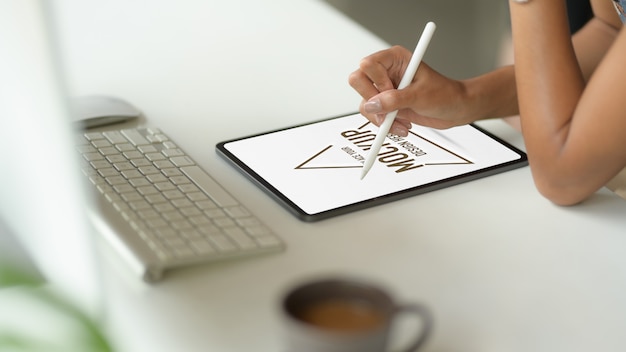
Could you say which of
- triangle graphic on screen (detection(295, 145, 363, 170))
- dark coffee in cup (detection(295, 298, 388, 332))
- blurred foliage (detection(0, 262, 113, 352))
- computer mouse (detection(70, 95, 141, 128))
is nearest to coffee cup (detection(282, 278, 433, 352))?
dark coffee in cup (detection(295, 298, 388, 332))

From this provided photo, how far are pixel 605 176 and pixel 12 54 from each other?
0.72 metres

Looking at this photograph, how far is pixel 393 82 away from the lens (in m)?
1.16

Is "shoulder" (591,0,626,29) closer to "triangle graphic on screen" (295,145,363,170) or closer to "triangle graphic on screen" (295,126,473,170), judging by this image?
"triangle graphic on screen" (295,126,473,170)

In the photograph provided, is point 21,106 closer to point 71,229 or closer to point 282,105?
point 71,229

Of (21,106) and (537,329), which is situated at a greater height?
(21,106)

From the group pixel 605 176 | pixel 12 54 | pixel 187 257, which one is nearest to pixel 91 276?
pixel 12 54

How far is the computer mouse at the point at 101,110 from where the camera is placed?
116 centimetres

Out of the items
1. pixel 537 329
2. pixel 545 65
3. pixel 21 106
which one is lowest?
pixel 537 329

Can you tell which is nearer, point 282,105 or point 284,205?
point 284,205

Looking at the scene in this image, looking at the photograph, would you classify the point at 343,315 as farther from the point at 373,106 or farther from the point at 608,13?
the point at 608,13

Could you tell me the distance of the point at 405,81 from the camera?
1.07 meters

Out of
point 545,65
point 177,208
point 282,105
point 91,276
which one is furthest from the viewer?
point 282,105

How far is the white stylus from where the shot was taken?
40.1 inches

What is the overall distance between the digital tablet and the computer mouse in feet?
0.52
